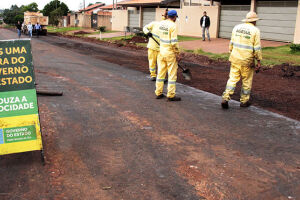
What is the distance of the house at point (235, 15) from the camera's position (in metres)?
20.8

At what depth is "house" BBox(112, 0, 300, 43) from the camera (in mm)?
20766

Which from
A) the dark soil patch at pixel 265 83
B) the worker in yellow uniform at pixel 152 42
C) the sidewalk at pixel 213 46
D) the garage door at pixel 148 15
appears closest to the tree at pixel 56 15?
the garage door at pixel 148 15

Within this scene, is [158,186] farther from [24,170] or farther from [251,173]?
[24,170]

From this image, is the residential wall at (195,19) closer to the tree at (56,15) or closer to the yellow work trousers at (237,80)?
the yellow work trousers at (237,80)

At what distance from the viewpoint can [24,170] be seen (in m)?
4.41

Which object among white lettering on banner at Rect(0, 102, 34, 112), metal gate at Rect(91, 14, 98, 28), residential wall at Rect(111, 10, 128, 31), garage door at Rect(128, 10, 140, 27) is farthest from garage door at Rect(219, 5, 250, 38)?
metal gate at Rect(91, 14, 98, 28)

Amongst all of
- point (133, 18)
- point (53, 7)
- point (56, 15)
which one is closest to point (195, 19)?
point (133, 18)

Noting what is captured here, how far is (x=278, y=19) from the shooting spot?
21.5 metres

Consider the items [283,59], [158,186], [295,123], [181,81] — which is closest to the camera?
[158,186]

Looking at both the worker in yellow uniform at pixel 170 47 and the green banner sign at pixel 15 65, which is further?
the worker in yellow uniform at pixel 170 47

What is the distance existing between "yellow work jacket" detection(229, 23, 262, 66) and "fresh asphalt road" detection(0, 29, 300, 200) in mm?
1019

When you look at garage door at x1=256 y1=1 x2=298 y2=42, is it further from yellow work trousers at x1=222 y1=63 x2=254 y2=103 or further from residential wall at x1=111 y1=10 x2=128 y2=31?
residential wall at x1=111 y1=10 x2=128 y2=31

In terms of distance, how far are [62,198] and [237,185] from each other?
6.08 ft

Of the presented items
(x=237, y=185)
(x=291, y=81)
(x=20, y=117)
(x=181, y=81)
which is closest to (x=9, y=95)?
(x=20, y=117)
